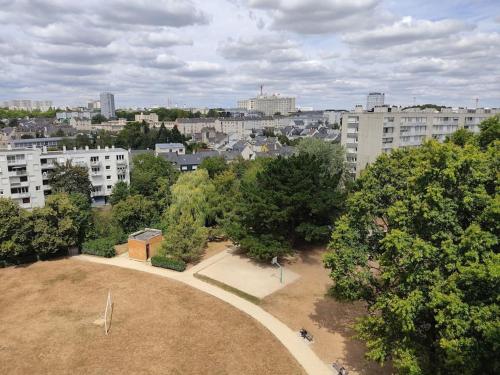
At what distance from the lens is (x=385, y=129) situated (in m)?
60.4

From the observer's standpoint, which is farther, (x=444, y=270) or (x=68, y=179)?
(x=68, y=179)

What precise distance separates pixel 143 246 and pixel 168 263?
162 inches

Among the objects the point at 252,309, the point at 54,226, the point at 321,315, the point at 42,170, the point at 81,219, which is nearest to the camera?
the point at 321,315

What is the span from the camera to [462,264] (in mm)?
15133

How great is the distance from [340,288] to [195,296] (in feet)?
45.2

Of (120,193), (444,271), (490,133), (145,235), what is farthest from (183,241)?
(490,133)

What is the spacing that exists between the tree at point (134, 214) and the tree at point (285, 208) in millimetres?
14944

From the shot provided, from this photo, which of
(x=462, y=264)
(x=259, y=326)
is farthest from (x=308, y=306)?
(x=462, y=264)

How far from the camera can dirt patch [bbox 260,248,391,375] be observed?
22.3 m

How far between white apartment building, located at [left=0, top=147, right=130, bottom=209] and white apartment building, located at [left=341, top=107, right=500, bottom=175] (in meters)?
42.0

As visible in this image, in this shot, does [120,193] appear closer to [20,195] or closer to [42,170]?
[42,170]

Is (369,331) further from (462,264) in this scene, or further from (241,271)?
(241,271)

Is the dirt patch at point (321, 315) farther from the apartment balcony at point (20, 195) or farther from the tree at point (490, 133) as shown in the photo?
the apartment balcony at point (20, 195)

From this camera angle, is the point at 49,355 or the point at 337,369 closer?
the point at 337,369
